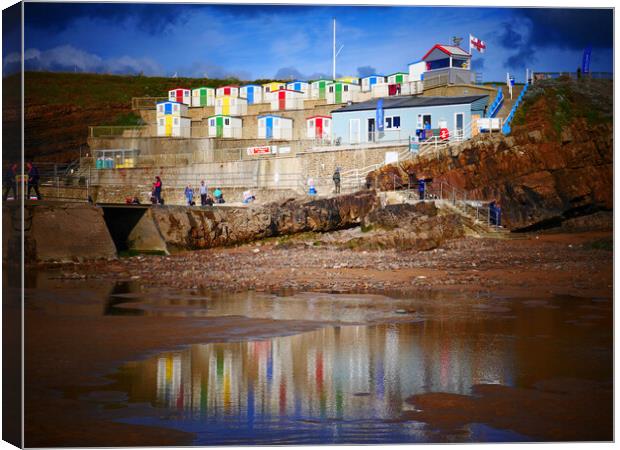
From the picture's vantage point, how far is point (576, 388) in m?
7.43

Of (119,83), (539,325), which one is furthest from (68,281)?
(119,83)

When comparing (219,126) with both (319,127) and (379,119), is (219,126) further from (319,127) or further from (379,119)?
(379,119)

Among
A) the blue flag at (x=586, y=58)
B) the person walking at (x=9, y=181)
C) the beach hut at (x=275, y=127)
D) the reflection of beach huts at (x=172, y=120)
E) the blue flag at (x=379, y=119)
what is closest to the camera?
the person walking at (x=9, y=181)

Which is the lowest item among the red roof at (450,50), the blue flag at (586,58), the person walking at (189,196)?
the person walking at (189,196)

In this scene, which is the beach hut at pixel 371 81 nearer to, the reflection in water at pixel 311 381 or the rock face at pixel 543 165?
the rock face at pixel 543 165

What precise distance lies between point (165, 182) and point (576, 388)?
24.7 meters

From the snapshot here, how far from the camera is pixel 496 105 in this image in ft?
85.6

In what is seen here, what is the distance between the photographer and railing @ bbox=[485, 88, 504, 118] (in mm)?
25953

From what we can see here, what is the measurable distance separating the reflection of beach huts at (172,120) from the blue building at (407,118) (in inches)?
410

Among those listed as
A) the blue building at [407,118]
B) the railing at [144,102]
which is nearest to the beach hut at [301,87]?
the railing at [144,102]

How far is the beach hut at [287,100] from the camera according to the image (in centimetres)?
3931

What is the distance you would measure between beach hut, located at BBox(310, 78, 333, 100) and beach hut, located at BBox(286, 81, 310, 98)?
0.70 ft

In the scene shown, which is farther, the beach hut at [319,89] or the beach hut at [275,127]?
the beach hut at [319,89]

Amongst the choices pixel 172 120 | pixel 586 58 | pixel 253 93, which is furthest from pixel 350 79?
pixel 586 58
